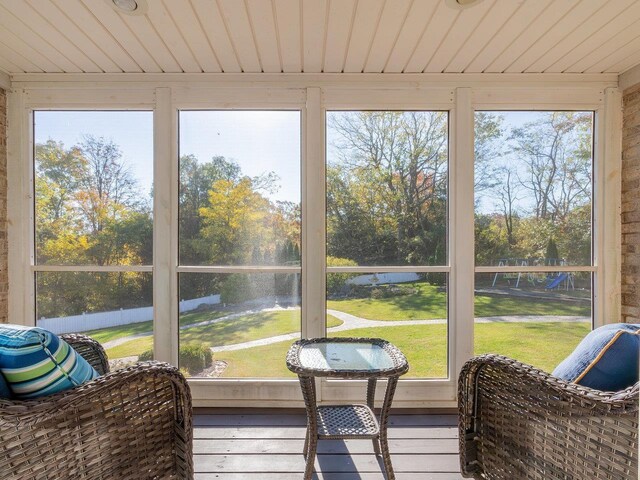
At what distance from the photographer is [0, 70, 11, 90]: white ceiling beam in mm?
2387

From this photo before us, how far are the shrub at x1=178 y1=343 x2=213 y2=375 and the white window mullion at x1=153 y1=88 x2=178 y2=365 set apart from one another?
0.08m

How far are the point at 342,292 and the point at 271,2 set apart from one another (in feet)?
6.12

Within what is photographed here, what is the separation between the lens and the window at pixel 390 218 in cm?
255

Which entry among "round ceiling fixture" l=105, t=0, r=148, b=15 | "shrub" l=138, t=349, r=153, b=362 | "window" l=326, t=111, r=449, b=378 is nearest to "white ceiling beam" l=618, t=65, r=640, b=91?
"window" l=326, t=111, r=449, b=378

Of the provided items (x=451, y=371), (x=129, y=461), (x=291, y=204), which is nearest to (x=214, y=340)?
(x=291, y=204)

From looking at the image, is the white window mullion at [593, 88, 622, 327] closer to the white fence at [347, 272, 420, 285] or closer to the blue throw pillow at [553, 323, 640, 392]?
the white fence at [347, 272, 420, 285]

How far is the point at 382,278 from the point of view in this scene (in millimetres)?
2559

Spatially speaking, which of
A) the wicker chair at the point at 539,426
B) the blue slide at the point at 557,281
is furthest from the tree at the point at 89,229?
the blue slide at the point at 557,281

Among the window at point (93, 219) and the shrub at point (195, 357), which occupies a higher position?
the window at point (93, 219)

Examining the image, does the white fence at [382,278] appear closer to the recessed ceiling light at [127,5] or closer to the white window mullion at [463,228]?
the white window mullion at [463,228]

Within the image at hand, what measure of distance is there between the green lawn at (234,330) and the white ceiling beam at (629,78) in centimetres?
267

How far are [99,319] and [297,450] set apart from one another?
5.79ft

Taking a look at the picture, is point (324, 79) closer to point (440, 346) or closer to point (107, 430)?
point (440, 346)

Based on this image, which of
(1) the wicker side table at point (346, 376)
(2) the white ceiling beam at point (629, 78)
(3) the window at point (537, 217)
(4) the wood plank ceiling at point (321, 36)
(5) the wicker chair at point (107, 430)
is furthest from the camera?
(3) the window at point (537, 217)
